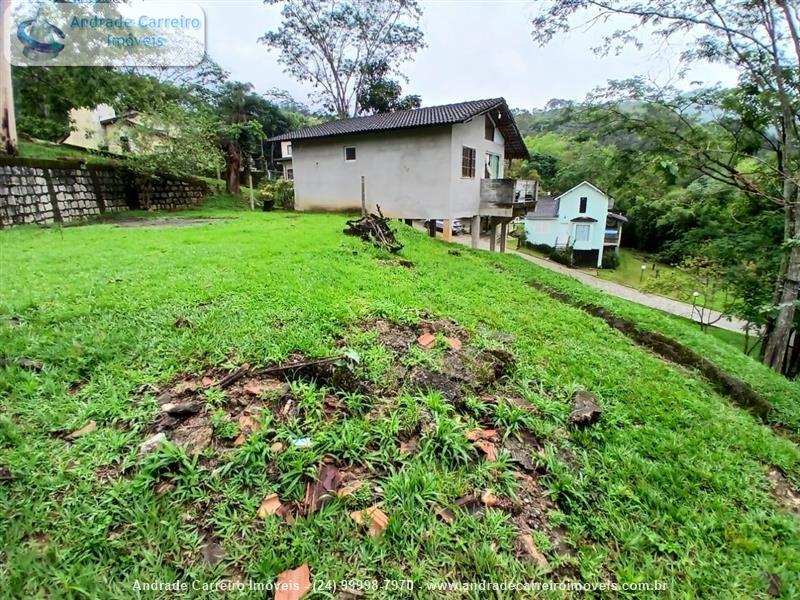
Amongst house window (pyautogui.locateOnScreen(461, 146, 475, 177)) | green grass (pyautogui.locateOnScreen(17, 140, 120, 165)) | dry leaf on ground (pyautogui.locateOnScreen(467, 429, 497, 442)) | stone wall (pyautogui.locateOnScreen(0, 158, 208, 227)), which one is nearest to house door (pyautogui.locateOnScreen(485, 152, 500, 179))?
house window (pyautogui.locateOnScreen(461, 146, 475, 177))

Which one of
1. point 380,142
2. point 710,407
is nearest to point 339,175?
point 380,142

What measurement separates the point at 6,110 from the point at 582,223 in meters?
27.2

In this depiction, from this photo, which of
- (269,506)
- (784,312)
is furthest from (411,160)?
(269,506)

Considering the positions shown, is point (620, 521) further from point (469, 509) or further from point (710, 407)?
point (710, 407)

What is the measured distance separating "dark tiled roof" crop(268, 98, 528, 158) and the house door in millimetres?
1079

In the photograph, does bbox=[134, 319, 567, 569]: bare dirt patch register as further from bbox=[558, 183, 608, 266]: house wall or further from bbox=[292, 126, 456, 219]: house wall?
bbox=[558, 183, 608, 266]: house wall

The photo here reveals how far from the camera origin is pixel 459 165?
1203cm

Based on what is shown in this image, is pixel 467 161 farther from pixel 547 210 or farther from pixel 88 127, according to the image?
pixel 88 127

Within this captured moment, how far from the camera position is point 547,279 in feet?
26.0

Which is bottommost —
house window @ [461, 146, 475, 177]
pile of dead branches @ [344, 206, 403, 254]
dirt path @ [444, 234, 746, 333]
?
dirt path @ [444, 234, 746, 333]

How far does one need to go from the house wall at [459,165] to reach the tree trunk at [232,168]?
453 inches

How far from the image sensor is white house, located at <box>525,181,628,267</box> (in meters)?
25.6

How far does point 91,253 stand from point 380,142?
9.44 metres

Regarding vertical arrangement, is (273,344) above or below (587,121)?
below
